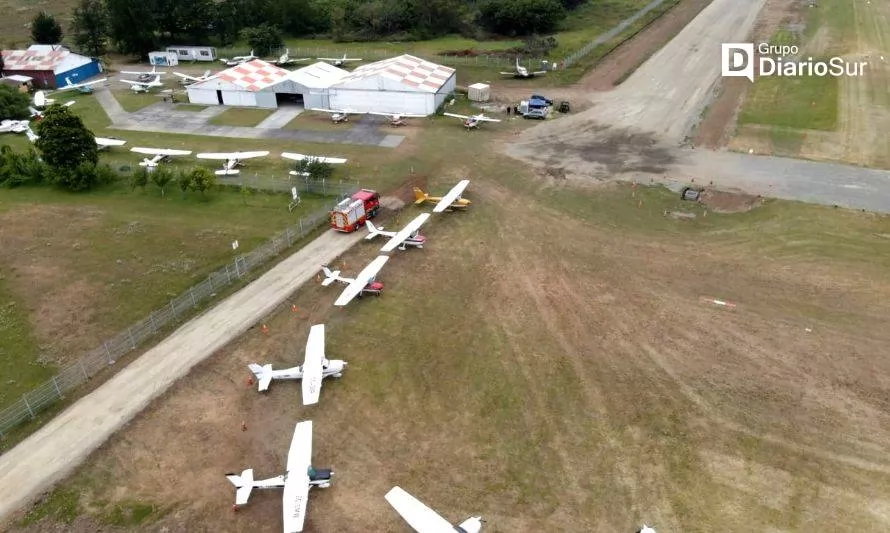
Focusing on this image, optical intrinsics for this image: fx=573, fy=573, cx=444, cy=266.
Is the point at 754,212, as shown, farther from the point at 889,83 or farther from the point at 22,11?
the point at 22,11

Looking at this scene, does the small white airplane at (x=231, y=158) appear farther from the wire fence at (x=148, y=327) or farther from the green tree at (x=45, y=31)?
the green tree at (x=45, y=31)

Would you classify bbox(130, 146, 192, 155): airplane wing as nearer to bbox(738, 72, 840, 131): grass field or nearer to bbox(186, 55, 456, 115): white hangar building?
bbox(186, 55, 456, 115): white hangar building

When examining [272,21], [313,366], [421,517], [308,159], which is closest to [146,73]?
[272,21]

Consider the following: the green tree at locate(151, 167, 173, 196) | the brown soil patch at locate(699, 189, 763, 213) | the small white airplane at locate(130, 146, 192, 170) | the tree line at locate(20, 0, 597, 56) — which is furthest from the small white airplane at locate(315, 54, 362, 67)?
the brown soil patch at locate(699, 189, 763, 213)

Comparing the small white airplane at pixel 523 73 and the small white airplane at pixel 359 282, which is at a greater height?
the small white airplane at pixel 523 73

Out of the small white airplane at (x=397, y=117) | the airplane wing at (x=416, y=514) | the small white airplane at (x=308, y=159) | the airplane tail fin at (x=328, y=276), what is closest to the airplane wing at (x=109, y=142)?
the small white airplane at (x=308, y=159)

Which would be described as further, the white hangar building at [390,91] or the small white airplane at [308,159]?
the white hangar building at [390,91]

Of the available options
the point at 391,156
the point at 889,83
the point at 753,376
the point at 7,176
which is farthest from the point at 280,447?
the point at 889,83
